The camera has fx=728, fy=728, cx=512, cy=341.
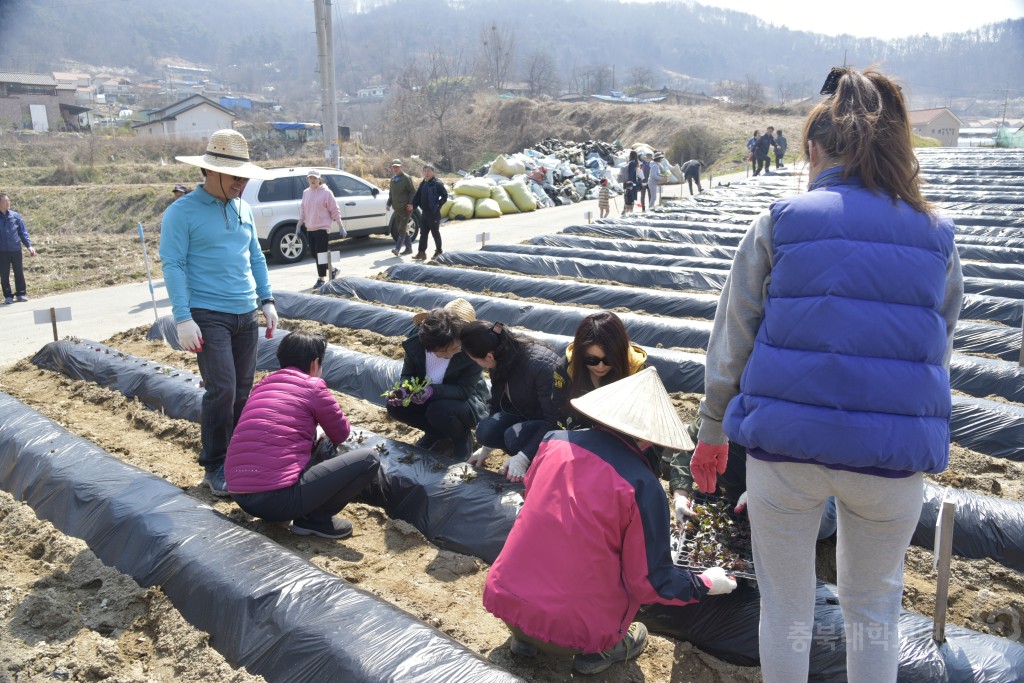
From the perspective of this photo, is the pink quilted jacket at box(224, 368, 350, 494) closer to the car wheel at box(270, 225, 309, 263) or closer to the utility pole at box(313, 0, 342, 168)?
the car wheel at box(270, 225, 309, 263)

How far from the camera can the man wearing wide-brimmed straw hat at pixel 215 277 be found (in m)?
3.57

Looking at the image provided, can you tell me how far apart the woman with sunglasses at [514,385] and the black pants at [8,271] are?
8222 millimetres

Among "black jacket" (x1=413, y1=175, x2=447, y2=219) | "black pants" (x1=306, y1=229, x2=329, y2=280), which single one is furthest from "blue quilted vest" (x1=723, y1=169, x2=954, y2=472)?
"black jacket" (x1=413, y1=175, x2=447, y2=219)

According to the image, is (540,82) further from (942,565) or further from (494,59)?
(942,565)

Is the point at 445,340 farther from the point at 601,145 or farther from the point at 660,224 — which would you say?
the point at 601,145

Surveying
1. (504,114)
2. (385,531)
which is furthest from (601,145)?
(385,531)

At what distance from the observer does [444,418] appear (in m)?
4.11

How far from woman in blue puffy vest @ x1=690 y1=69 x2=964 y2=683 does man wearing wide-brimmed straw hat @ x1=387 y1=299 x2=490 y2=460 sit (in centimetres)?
235

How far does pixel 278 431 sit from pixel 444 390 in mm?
1170

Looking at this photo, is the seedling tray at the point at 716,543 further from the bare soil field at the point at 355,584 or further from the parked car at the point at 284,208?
the parked car at the point at 284,208

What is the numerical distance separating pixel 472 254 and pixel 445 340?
19.5 feet

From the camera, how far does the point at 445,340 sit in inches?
157

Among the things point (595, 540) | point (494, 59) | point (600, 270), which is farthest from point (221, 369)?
point (494, 59)

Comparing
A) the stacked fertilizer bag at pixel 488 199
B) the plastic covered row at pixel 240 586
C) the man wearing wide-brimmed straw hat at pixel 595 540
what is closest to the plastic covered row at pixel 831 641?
the man wearing wide-brimmed straw hat at pixel 595 540
